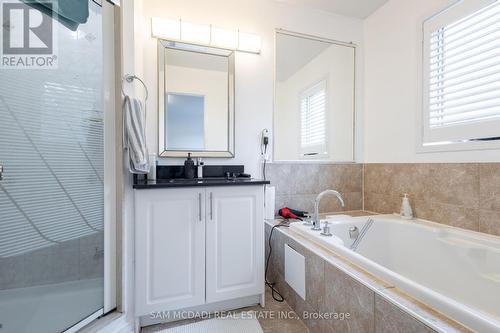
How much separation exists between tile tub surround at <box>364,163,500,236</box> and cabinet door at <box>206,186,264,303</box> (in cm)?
131

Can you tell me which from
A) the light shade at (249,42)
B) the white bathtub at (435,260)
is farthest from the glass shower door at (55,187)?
the white bathtub at (435,260)

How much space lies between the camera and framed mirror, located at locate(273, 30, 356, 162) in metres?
2.20

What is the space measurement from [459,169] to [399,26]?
1.36m

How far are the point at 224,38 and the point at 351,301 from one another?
2083 mm

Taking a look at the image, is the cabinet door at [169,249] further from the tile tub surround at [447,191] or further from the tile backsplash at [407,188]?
the tile tub surround at [447,191]

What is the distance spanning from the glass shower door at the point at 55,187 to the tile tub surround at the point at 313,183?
1.40 m

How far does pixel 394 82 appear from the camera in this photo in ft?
6.84

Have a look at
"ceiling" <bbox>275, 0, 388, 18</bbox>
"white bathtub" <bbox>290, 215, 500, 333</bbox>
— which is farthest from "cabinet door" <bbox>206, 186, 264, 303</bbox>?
"ceiling" <bbox>275, 0, 388, 18</bbox>

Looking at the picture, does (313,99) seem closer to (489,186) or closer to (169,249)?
(489,186)

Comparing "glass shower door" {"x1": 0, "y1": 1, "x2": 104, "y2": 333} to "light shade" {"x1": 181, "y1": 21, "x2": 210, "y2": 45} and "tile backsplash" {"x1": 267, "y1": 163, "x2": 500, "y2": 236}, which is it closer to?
"light shade" {"x1": 181, "y1": 21, "x2": 210, "y2": 45}

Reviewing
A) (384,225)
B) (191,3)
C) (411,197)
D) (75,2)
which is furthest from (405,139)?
(75,2)

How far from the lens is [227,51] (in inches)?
80.1

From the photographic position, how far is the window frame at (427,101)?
1466 millimetres

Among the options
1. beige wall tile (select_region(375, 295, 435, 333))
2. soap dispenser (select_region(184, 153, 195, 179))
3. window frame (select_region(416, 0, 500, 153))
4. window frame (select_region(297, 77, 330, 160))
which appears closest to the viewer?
beige wall tile (select_region(375, 295, 435, 333))
